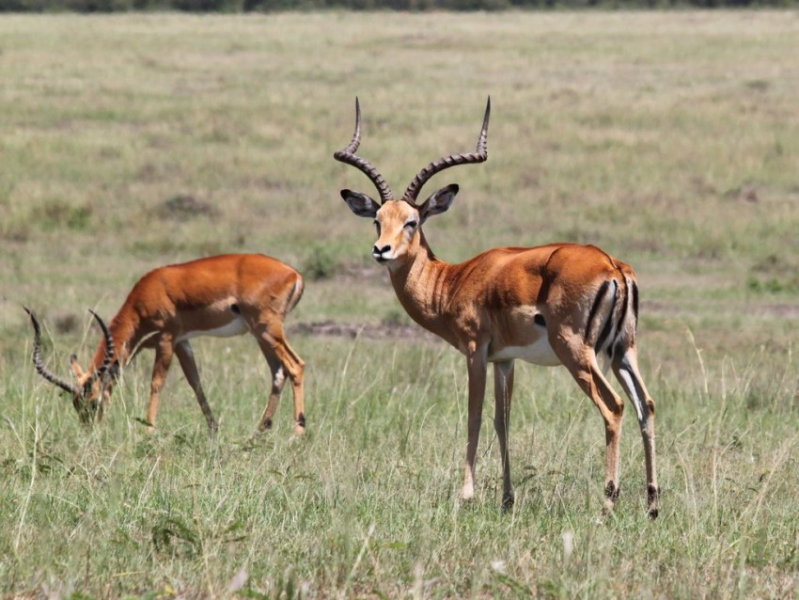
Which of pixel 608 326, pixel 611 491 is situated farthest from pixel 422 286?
pixel 611 491

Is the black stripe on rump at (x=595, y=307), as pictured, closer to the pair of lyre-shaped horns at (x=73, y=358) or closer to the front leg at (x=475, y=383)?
the front leg at (x=475, y=383)

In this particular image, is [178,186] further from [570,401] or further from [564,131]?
[570,401]

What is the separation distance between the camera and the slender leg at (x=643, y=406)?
548 cm

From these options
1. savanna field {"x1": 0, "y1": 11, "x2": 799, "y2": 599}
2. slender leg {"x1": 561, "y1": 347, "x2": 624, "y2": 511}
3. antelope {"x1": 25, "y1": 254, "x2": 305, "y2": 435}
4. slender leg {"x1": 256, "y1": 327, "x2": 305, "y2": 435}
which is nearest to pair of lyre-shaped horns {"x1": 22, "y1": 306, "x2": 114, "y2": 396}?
savanna field {"x1": 0, "y1": 11, "x2": 799, "y2": 599}

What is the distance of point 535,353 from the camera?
594cm

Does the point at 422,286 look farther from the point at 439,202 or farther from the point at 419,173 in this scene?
the point at 419,173

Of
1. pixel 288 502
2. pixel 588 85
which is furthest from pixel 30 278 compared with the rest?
pixel 588 85

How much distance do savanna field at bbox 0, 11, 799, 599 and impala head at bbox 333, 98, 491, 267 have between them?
33.7 inches

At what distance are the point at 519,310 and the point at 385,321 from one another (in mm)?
6451

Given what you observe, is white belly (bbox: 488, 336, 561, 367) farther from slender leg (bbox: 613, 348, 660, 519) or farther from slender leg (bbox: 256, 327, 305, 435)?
slender leg (bbox: 256, 327, 305, 435)

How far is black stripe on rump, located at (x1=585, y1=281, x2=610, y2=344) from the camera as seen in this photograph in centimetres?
560

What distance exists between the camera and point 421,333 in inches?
472

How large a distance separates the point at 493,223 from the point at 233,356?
6.78 m

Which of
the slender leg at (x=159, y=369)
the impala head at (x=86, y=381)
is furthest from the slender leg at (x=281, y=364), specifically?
the impala head at (x=86, y=381)
